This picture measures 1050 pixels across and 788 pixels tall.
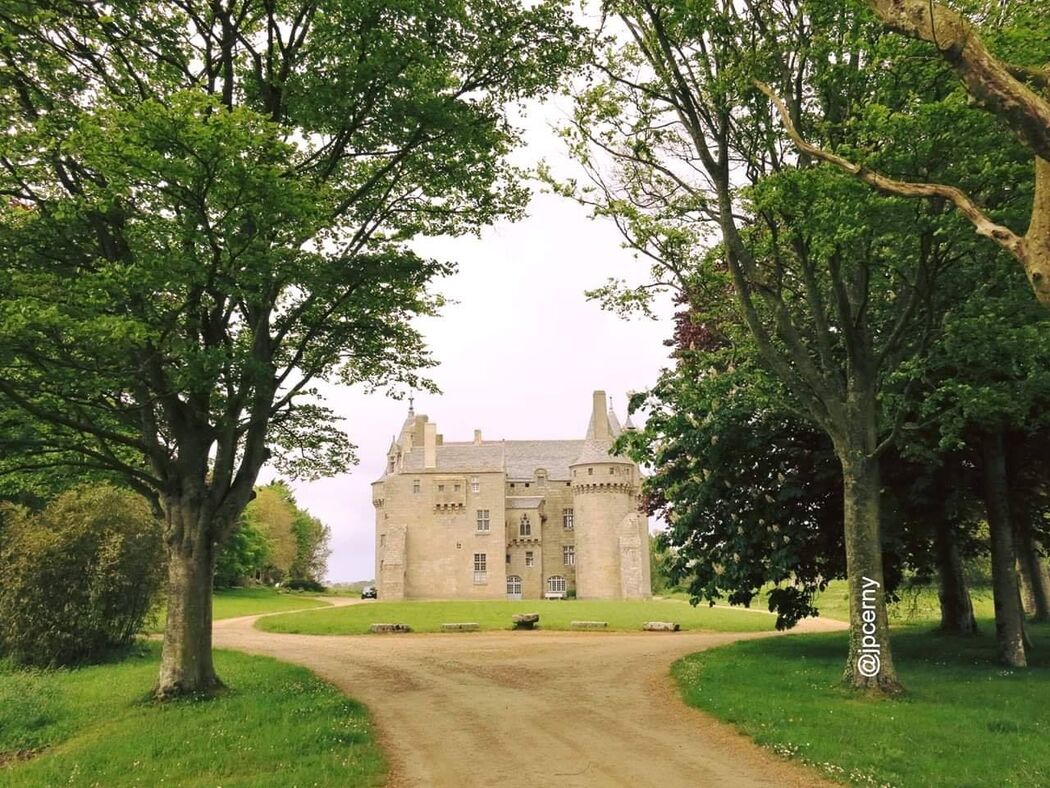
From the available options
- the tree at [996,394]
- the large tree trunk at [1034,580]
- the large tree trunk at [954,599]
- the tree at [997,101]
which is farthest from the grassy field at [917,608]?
the tree at [997,101]

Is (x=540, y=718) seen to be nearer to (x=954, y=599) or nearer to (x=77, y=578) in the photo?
(x=77, y=578)

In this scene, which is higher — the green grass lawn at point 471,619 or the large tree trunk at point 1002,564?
the large tree trunk at point 1002,564

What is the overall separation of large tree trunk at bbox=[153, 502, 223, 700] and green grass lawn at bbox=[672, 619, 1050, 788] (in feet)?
29.6

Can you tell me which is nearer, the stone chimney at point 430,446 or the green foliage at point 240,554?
the green foliage at point 240,554

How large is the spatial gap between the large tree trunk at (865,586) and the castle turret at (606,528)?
1939 inches

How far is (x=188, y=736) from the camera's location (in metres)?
10.2

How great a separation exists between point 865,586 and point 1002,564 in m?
5.90

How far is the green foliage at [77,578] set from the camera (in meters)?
18.8

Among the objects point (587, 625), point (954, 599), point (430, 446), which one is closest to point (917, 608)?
point (954, 599)

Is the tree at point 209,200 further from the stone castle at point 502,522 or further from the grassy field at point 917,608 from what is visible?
the stone castle at point 502,522

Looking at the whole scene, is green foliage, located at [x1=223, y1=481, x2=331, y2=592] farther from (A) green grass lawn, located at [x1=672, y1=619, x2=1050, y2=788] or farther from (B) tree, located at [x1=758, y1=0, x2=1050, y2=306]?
(B) tree, located at [x1=758, y1=0, x2=1050, y2=306]

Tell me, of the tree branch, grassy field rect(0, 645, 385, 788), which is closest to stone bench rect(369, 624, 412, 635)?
grassy field rect(0, 645, 385, 788)

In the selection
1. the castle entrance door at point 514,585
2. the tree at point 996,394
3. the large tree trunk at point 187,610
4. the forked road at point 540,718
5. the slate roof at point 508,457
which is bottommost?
the castle entrance door at point 514,585

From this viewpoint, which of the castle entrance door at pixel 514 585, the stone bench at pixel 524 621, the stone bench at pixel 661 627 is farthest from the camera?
the castle entrance door at pixel 514 585
